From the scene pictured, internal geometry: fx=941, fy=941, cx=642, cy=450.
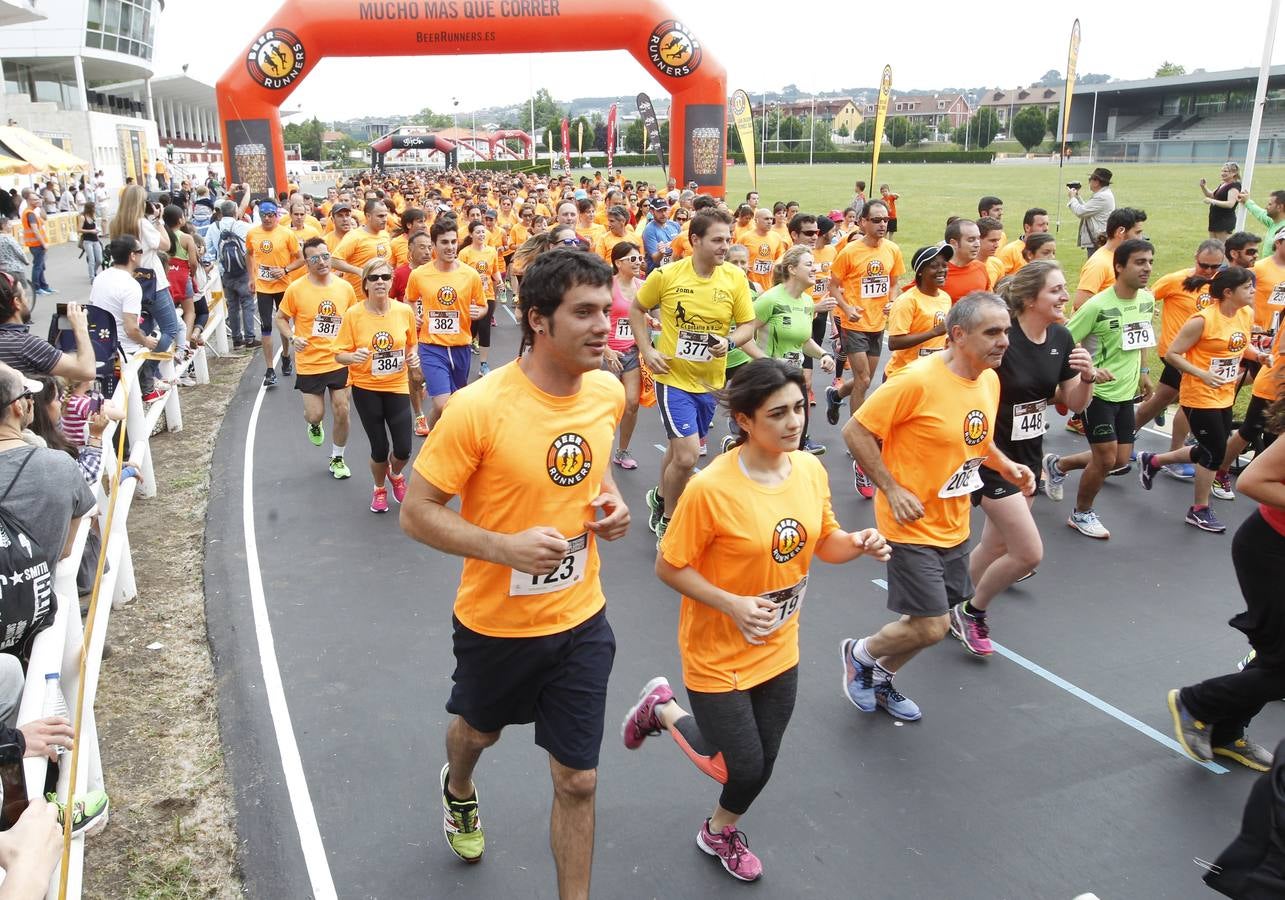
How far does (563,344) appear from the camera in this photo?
9.66 feet

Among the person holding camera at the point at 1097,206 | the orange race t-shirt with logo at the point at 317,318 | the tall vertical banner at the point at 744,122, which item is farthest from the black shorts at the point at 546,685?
the tall vertical banner at the point at 744,122

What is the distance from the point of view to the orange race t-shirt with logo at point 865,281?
29.7 feet

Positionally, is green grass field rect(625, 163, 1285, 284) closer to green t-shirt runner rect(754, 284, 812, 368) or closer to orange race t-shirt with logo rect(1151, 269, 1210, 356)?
orange race t-shirt with logo rect(1151, 269, 1210, 356)

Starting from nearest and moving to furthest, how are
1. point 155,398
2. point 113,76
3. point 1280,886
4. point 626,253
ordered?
1. point 1280,886
2. point 626,253
3. point 155,398
4. point 113,76

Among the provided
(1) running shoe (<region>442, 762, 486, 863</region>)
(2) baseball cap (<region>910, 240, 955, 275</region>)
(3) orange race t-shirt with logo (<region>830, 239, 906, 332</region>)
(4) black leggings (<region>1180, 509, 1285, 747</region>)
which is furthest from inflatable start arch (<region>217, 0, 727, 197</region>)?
(1) running shoe (<region>442, 762, 486, 863</region>)

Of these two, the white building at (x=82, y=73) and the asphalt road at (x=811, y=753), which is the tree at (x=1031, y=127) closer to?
the white building at (x=82, y=73)

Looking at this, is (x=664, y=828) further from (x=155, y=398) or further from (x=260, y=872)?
(x=155, y=398)

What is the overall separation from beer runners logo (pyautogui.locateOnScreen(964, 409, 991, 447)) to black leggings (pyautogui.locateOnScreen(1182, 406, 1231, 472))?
3737mm

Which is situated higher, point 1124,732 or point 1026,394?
point 1026,394

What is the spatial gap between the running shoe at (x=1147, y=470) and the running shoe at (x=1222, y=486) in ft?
1.52

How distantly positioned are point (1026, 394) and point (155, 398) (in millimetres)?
7719

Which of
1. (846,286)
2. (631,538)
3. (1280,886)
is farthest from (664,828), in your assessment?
(846,286)

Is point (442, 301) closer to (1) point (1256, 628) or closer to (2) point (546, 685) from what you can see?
(2) point (546, 685)

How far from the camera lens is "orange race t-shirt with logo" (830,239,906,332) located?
904 cm
